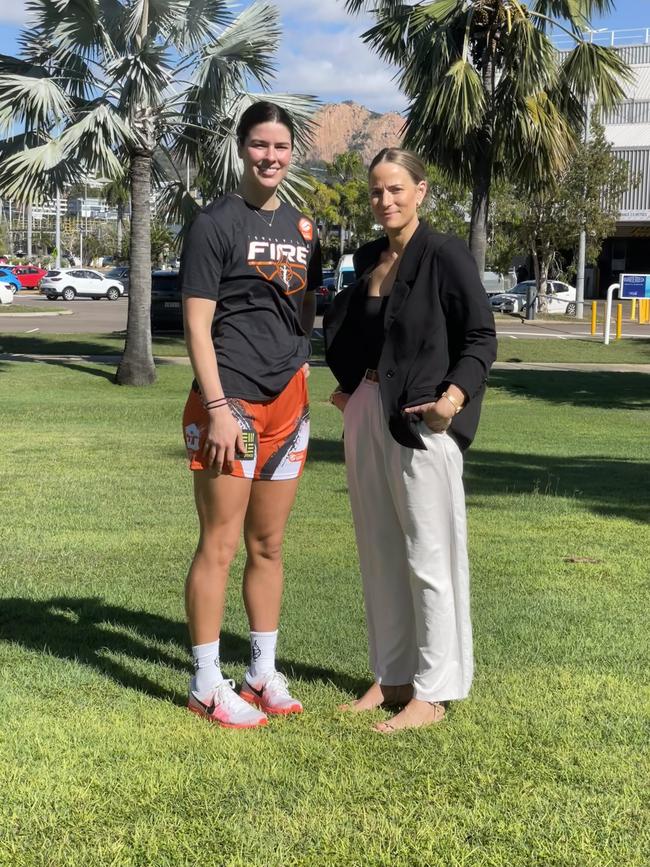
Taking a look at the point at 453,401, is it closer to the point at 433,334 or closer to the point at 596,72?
the point at 433,334

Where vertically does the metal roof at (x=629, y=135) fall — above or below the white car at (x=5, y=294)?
above

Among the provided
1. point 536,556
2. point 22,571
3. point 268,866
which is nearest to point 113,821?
point 268,866

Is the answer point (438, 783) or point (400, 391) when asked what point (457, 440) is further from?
point (438, 783)

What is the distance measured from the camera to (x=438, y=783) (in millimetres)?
3193

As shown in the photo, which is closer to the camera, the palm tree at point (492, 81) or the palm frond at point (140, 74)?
the palm frond at point (140, 74)

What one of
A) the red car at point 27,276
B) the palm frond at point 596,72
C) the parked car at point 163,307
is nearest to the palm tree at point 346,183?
the red car at point 27,276

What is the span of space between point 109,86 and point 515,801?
1568 cm

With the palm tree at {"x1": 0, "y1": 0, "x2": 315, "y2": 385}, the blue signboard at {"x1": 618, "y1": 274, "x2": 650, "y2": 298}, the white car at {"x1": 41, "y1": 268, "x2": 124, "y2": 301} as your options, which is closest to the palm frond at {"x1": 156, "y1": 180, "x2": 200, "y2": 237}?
the palm tree at {"x1": 0, "y1": 0, "x2": 315, "y2": 385}

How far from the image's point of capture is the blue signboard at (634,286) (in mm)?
29969

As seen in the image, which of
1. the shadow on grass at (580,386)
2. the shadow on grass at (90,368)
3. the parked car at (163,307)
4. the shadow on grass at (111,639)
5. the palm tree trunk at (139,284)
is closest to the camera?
the shadow on grass at (111,639)

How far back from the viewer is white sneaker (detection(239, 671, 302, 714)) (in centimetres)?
381

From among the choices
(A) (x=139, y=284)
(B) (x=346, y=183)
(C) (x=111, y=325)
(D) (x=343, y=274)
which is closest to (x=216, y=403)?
(A) (x=139, y=284)

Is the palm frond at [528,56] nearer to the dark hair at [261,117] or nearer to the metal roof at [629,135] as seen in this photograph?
the dark hair at [261,117]

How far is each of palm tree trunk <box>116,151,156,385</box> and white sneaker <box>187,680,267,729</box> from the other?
Result: 14.6 metres
